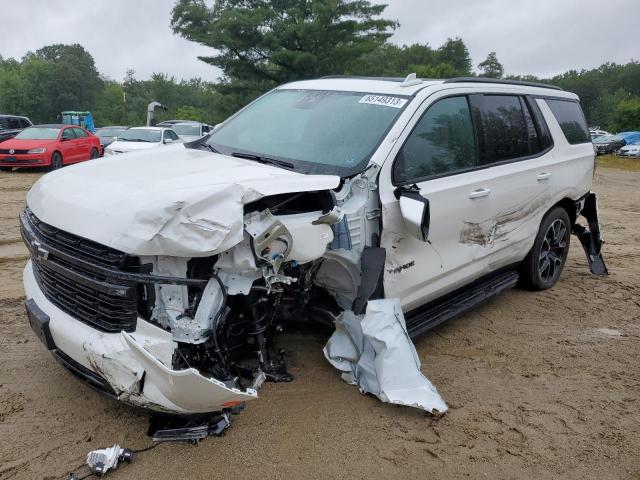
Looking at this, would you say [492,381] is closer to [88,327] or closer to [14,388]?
[88,327]

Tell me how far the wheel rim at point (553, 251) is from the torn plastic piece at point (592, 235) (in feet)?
1.59

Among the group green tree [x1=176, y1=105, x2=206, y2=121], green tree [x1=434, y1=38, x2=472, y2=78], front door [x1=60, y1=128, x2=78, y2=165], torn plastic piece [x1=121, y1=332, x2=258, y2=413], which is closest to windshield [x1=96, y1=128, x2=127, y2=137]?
front door [x1=60, y1=128, x2=78, y2=165]

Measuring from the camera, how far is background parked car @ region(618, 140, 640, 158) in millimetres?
29047

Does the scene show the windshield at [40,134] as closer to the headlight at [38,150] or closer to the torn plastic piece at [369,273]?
the headlight at [38,150]

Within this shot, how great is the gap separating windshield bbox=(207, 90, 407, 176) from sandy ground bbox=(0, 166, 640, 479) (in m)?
1.41

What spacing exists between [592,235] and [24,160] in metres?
14.4

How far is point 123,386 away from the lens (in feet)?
8.30

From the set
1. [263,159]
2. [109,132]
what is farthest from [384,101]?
[109,132]

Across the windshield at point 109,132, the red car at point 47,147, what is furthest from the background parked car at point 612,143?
the red car at point 47,147

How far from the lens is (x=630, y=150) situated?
2944cm

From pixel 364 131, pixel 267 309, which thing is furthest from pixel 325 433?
pixel 364 131

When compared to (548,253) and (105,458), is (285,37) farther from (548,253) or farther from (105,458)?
(105,458)

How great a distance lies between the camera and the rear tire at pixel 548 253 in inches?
205

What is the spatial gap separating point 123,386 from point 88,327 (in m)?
0.39
